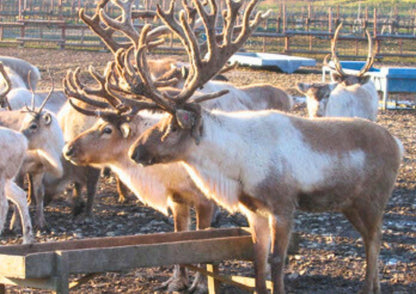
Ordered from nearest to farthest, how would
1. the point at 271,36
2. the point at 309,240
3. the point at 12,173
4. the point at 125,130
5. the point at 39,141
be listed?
the point at 125,130, the point at 12,173, the point at 309,240, the point at 39,141, the point at 271,36

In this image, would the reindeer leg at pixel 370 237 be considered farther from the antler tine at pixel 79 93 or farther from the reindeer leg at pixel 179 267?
the antler tine at pixel 79 93

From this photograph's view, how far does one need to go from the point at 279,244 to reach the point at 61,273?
147 centimetres

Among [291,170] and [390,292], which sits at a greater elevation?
[291,170]

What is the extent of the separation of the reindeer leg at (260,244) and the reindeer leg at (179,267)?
29.4 inches

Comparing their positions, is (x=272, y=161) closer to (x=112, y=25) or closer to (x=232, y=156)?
(x=232, y=156)

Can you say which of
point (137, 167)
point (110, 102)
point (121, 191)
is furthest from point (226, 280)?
point (121, 191)

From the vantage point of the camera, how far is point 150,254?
5.41 m

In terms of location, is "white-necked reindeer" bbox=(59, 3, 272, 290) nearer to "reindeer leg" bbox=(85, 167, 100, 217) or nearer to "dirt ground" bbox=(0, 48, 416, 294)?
"dirt ground" bbox=(0, 48, 416, 294)

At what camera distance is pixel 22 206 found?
758 centimetres

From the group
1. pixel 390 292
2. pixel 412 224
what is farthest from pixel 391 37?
pixel 390 292

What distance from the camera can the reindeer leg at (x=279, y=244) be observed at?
5652 millimetres

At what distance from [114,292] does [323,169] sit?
1803 millimetres

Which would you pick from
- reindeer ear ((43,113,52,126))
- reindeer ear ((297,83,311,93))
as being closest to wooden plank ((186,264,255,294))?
reindeer ear ((43,113,52,126))

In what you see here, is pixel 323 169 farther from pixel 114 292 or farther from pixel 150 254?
pixel 114 292
